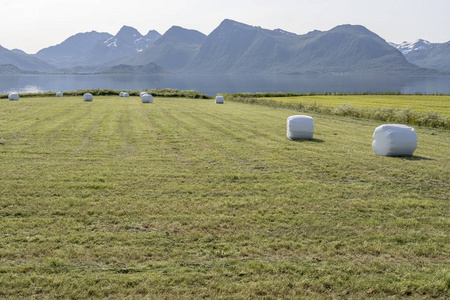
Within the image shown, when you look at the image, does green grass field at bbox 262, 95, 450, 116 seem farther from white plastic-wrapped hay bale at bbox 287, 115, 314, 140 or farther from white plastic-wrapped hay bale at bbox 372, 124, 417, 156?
white plastic-wrapped hay bale at bbox 372, 124, 417, 156

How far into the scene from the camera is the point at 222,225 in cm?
830

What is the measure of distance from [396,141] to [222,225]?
10.8 meters

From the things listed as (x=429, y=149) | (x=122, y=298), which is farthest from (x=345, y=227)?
(x=429, y=149)

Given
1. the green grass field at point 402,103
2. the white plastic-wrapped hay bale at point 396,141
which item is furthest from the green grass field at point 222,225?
the green grass field at point 402,103

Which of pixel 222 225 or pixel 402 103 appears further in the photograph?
pixel 402 103

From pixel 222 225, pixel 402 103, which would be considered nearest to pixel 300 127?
pixel 222 225

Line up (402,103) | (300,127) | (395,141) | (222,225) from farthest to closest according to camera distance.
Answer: (402,103) < (300,127) < (395,141) < (222,225)

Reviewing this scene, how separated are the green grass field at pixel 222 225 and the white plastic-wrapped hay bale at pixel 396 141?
712 mm

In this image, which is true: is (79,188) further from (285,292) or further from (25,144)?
(25,144)

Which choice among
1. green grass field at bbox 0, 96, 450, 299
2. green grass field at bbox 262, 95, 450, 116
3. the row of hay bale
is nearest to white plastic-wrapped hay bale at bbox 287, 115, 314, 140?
green grass field at bbox 0, 96, 450, 299

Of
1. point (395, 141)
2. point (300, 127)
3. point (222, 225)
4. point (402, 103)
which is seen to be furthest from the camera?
point (402, 103)

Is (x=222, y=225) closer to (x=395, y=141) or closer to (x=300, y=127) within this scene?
(x=395, y=141)

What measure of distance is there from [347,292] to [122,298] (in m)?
3.72

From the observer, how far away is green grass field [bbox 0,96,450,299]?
597 cm
